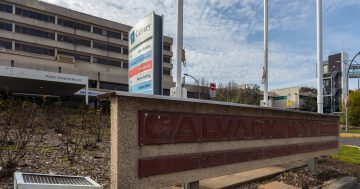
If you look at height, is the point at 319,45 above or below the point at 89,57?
below

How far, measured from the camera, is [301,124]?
7531 mm

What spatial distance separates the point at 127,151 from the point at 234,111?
210cm

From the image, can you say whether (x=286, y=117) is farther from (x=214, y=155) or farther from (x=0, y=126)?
(x=0, y=126)

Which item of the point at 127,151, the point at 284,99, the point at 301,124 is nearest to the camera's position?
the point at 127,151

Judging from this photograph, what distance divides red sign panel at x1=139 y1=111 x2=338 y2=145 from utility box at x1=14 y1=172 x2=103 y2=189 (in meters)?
0.74

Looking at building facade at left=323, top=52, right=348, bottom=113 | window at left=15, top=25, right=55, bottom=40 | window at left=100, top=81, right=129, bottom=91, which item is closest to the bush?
window at left=100, top=81, right=129, bottom=91

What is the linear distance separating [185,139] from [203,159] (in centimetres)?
49

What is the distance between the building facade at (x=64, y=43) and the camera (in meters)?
55.2

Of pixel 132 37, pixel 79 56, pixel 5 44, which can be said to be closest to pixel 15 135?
pixel 132 37

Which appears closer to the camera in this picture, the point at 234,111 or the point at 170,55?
the point at 234,111

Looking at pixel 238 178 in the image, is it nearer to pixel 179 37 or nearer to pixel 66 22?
pixel 179 37

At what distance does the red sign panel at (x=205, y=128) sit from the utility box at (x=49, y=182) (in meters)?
0.74

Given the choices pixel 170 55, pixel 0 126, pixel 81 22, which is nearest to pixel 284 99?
pixel 170 55

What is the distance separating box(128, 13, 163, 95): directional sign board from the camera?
650 cm
